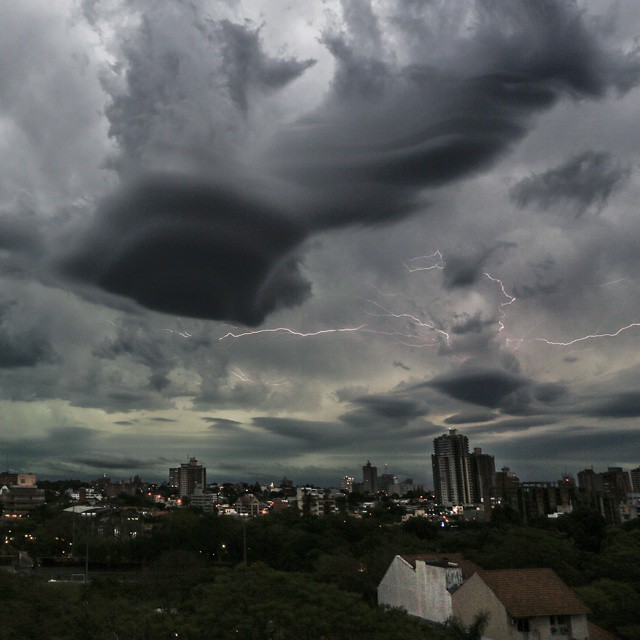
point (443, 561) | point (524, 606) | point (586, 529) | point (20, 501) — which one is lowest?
point (524, 606)

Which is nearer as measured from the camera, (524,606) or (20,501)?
(524,606)

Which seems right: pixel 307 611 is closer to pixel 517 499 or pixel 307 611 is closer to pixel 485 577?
pixel 485 577

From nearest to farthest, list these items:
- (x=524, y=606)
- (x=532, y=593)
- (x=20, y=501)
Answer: (x=524, y=606) → (x=532, y=593) → (x=20, y=501)

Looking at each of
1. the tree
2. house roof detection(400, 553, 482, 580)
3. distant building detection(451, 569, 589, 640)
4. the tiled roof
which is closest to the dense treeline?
the tiled roof

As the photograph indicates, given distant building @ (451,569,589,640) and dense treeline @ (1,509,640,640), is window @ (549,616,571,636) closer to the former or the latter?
distant building @ (451,569,589,640)

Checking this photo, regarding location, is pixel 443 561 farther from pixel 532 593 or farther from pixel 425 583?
pixel 532 593

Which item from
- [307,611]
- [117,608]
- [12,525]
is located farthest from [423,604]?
[12,525]

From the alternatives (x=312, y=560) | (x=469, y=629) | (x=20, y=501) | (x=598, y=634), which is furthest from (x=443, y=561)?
(x=20, y=501)

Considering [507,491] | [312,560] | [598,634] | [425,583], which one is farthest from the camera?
[507,491]
